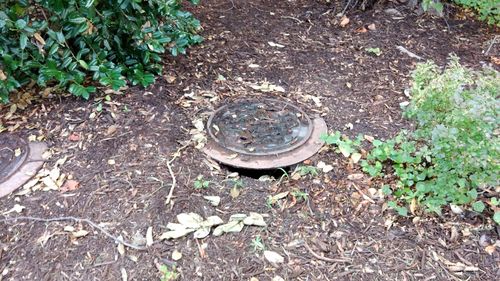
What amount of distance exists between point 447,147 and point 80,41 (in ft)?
6.93

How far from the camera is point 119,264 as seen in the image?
6.68 ft

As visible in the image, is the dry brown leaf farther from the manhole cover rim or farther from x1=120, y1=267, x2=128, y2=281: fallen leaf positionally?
x1=120, y1=267, x2=128, y2=281: fallen leaf

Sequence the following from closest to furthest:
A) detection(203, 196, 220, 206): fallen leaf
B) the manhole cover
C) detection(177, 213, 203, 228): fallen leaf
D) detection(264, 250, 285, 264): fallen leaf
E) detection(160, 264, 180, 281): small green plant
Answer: detection(160, 264, 180, 281): small green plant → detection(264, 250, 285, 264): fallen leaf → detection(177, 213, 203, 228): fallen leaf → detection(203, 196, 220, 206): fallen leaf → the manhole cover

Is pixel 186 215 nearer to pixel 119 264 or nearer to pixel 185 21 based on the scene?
pixel 119 264

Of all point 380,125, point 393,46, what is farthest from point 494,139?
point 393,46

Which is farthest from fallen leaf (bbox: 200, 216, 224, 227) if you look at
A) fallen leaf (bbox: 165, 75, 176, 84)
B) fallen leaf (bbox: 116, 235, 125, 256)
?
fallen leaf (bbox: 165, 75, 176, 84)

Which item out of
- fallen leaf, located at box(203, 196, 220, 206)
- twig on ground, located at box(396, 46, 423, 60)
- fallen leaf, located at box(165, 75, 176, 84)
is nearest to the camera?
fallen leaf, located at box(203, 196, 220, 206)

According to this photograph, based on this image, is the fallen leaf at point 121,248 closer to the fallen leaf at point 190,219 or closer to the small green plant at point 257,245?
the fallen leaf at point 190,219

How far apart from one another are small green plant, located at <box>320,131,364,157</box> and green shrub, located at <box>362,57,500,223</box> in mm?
118

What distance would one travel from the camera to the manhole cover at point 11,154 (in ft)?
7.94

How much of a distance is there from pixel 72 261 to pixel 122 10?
1.47 metres

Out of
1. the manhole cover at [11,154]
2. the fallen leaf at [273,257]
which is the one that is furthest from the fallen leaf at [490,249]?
the manhole cover at [11,154]

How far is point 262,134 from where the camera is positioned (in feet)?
8.95

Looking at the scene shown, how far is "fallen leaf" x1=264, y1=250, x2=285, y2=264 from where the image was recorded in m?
2.08
